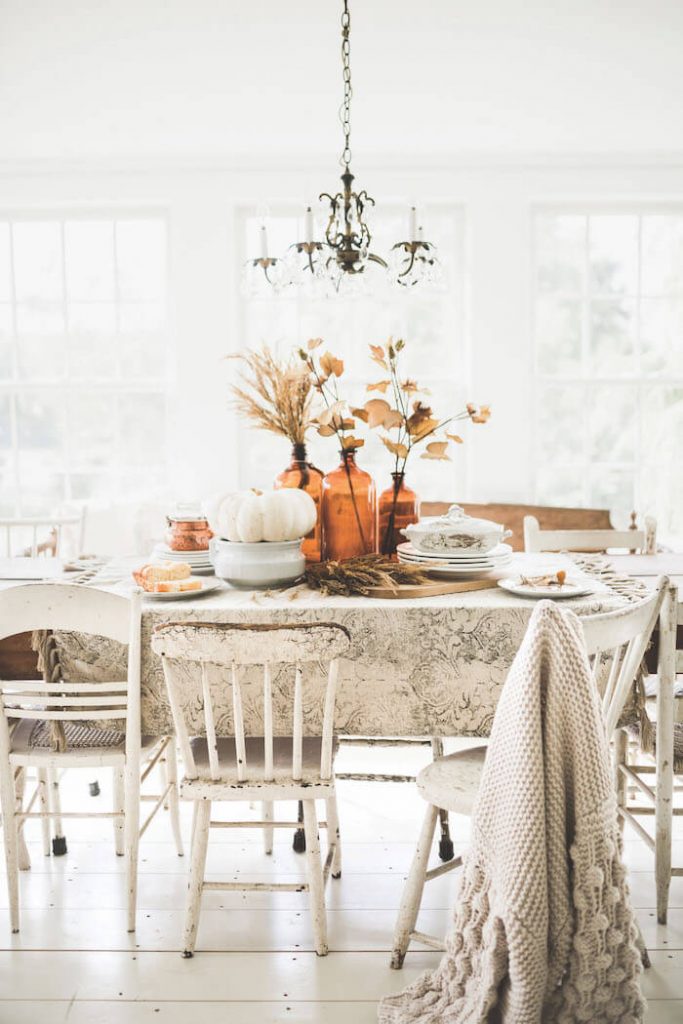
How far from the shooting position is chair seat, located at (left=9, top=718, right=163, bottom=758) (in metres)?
2.14

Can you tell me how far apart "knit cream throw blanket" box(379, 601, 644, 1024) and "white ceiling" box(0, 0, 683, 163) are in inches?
98.5

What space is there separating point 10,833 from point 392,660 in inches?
38.7

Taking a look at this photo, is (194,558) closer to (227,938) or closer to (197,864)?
(197,864)

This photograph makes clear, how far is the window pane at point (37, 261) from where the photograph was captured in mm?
4918

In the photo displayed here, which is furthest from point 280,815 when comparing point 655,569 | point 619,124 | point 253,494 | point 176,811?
point 619,124

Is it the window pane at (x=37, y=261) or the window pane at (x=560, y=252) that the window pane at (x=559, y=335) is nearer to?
the window pane at (x=560, y=252)

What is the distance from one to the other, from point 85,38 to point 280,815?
2.80 meters

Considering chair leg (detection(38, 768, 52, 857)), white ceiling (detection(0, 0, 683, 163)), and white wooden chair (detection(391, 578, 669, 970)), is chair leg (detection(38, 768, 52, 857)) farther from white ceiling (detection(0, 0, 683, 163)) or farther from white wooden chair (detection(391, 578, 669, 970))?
white ceiling (detection(0, 0, 683, 163))

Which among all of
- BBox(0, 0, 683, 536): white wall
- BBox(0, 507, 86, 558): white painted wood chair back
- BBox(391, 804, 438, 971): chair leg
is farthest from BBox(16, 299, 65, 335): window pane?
BBox(391, 804, 438, 971): chair leg

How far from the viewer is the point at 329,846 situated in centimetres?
241

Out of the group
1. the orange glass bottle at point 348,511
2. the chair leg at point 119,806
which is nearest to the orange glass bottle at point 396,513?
the orange glass bottle at point 348,511

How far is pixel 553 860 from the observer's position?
4.78 feet

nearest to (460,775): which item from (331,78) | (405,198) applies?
(331,78)

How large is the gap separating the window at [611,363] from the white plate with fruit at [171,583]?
318 cm
